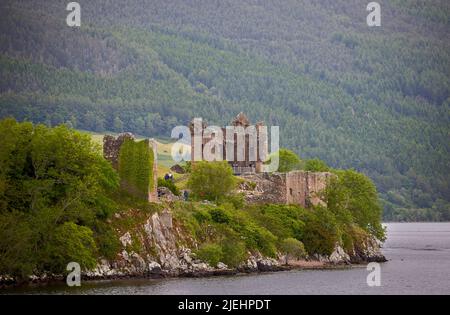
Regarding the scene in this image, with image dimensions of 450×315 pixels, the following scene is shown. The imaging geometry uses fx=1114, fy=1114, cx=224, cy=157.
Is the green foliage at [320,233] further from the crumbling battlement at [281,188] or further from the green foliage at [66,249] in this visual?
the green foliage at [66,249]

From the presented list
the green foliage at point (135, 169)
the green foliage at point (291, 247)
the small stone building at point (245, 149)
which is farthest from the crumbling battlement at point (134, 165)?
the small stone building at point (245, 149)

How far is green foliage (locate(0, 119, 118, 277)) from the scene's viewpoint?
7550cm

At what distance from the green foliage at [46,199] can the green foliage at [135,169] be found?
207 inches

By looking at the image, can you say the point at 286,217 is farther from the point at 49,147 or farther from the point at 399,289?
the point at 49,147

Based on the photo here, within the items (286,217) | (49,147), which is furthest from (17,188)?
(286,217)

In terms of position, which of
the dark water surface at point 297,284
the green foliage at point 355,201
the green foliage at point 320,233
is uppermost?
the green foliage at point 355,201

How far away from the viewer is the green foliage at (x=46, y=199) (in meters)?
75.5

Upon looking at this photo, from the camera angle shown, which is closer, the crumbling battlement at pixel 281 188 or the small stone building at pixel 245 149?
the crumbling battlement at pixel 281 188

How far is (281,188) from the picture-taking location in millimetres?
118438

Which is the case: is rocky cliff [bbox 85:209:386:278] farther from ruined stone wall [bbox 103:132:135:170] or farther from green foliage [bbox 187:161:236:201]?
green foliage [bbox 187:161:236:201]

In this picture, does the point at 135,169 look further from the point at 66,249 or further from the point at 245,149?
the point at 245,149

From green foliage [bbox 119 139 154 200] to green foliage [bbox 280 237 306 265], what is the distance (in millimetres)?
19418

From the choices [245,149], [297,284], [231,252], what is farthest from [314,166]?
[297,284]

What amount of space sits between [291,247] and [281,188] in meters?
12.8
